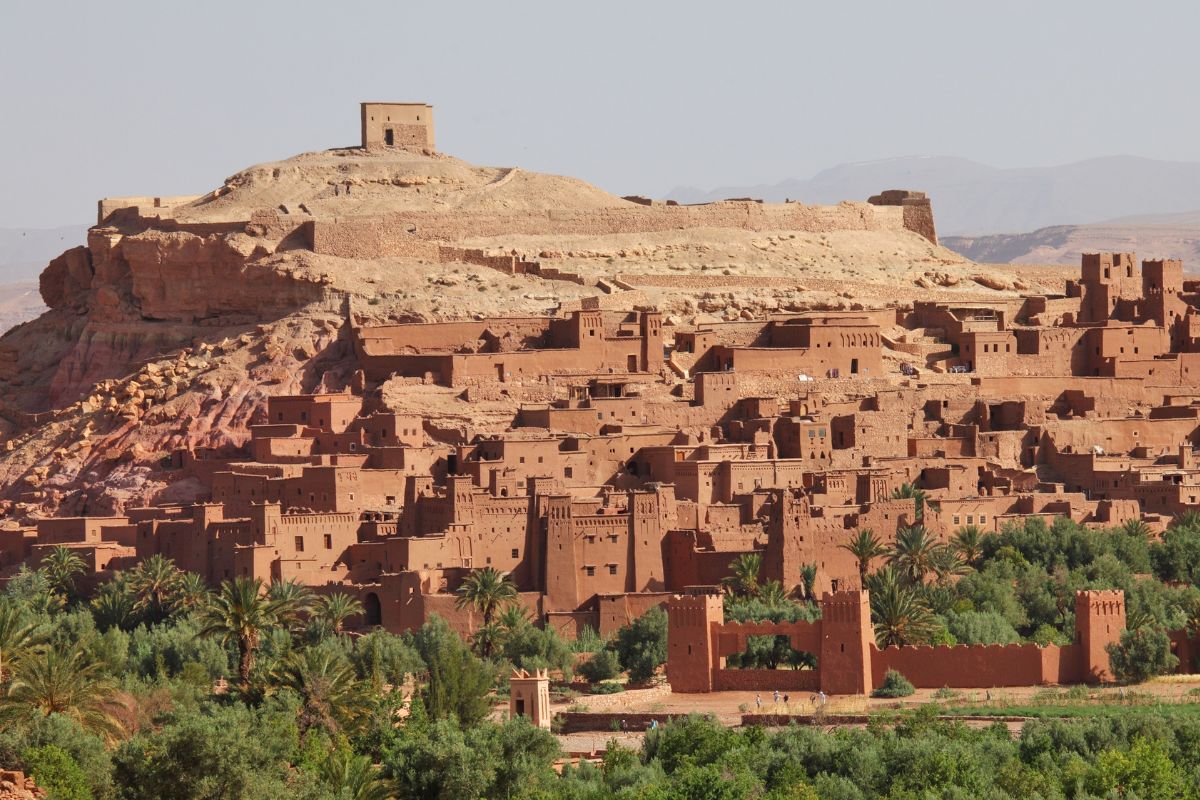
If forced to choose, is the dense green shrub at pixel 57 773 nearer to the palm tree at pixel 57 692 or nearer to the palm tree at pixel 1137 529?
the palm tree at pixel 57 692

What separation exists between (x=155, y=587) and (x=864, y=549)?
1321 cm

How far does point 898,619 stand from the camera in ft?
172

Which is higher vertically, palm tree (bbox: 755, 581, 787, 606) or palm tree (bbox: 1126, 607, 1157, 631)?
palm tree (bbox: 755, 581, 787, 606)

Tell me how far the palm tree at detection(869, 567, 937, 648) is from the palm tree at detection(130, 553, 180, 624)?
1343cm

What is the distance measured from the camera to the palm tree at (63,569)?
196 ft

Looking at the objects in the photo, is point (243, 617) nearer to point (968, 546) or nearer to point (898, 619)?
point (898, 619)

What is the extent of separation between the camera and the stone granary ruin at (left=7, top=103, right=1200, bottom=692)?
188 ft

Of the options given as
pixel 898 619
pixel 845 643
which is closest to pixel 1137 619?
pixel 898 619

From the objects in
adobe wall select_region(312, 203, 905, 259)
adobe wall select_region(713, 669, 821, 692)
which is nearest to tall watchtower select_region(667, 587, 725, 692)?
adobe wall select_region(713, 669, 821, 692)

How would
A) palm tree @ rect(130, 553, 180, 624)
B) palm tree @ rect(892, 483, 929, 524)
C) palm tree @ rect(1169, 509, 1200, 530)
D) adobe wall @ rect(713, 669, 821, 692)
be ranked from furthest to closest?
palm tree @ rect(1169, 509, 1200, 530), palm tree @ rect(892, 483, 929, 524), palm tree @ rect(130, 553, 180, 624), adobe wall @ rect(713, 669, 821, 692)

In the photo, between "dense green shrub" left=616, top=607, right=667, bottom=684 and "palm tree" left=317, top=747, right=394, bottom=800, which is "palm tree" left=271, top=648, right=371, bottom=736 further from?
"dense green shrub" left=616, top=607, right=667, bottom=684

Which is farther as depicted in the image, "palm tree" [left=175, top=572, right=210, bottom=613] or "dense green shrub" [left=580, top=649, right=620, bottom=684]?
"palm tree" [left=175, top=572, right=210, bottom=613]

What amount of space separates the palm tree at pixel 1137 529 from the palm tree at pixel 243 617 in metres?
17.4

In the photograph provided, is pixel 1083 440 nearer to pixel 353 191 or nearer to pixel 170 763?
Result: pixel 353 191
